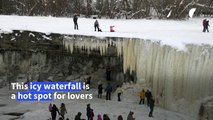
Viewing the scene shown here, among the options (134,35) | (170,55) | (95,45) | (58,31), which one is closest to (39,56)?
(58,31)

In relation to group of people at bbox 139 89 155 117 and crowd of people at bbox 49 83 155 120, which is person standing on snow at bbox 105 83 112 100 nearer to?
crowd of people at bbox 49 83 155 120

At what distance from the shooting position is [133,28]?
24.5 m

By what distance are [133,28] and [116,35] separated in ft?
9.27

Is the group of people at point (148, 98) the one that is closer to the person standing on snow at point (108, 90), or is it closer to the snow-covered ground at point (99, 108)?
the snow-covered ground at point (99, 108)

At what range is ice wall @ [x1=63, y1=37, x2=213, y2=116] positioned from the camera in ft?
59.8

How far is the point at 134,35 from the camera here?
2138cm

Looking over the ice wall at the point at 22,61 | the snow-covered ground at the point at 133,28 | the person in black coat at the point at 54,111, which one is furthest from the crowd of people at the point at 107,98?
the ice wall at the point at 22,61

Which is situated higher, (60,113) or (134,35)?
(134,35)

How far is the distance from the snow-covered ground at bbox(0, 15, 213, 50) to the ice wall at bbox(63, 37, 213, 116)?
43 cm

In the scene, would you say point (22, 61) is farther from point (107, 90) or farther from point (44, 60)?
point (107, 90)

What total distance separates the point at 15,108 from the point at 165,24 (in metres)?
10.5

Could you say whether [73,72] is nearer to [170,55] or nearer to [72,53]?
[72,53]

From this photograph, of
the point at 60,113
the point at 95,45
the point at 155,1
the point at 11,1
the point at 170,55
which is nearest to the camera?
the point at 60,113

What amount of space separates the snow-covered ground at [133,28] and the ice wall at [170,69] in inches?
16.8
